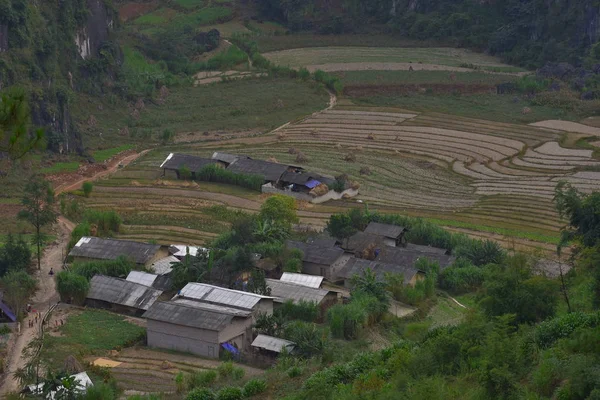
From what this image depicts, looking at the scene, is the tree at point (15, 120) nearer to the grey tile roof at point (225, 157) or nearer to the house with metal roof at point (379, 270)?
the house with metal roof at point (379, 270)

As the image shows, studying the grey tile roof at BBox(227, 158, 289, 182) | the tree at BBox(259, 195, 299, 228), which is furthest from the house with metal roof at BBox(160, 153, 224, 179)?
the tree at BBox(259, 195, 299, 228)

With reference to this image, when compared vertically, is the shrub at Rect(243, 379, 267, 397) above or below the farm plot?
above

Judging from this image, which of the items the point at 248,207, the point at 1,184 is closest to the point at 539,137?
the point at 248,207

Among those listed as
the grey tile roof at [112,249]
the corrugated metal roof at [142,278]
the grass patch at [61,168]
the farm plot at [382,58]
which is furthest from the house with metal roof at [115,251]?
the farm plot at [382,58]

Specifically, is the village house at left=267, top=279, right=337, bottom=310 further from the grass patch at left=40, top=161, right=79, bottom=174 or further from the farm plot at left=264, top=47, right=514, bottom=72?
the farm plot at left=264, top=47, right=514, bottom=72

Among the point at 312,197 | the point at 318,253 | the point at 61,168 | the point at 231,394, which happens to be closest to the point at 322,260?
the point at 318,253
